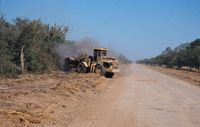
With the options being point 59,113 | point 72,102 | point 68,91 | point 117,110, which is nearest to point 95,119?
point 59,113

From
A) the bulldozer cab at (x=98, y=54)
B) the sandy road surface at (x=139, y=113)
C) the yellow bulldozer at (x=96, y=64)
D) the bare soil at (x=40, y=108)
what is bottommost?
the sandy road surface at (x=139, y=113)

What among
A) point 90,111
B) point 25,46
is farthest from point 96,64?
point 90,111

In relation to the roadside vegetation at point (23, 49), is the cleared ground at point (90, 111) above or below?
below

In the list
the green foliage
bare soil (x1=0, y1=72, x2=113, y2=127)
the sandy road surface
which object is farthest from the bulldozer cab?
the sandy road surface

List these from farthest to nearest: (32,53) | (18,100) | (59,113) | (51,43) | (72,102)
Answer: (51,43) < (32,53) < (72,102) < (18,100) < (59,113)

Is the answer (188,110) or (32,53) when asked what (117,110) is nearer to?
(188,110)

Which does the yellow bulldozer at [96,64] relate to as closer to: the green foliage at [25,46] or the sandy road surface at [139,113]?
the green foliage at [25,46]

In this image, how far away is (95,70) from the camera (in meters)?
38.8

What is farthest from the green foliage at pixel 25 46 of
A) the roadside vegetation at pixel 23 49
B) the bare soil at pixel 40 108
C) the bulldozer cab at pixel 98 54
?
the bare soil at pixel 40 108

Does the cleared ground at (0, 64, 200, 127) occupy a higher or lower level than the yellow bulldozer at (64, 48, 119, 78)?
lower

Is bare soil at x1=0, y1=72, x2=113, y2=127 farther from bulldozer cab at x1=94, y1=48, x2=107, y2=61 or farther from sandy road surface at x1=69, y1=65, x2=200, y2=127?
bulldozer cab at x1=94, y1=48, x2=107, y2=61

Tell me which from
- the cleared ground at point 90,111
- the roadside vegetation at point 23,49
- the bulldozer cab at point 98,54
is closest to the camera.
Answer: the cleared ground at point 90,111

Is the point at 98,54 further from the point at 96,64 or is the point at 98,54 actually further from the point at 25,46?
the point at 25,46

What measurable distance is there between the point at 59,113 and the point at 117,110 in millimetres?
2545
